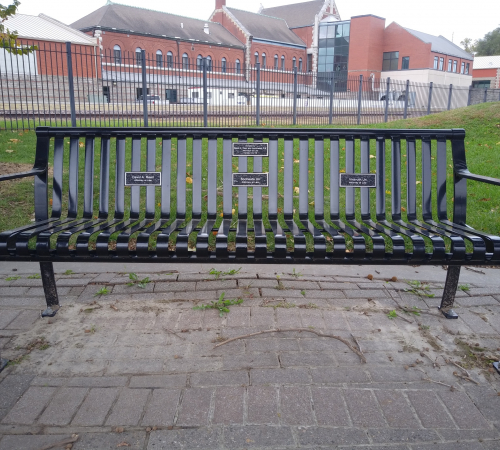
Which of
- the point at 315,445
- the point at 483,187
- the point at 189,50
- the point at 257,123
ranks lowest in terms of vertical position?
the point at 315,445

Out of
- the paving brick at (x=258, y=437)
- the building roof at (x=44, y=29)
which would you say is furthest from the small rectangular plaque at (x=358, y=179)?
the building roof at (x=44, y=29)

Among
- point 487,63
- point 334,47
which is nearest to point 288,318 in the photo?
point 334,47

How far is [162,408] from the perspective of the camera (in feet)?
7.31

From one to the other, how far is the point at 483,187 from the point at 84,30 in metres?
48.2

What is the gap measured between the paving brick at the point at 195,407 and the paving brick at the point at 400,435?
2.45 feet

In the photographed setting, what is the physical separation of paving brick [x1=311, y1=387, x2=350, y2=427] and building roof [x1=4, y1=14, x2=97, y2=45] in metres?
38.0

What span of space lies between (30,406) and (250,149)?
1963 mm

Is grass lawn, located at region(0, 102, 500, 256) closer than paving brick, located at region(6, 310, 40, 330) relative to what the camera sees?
No

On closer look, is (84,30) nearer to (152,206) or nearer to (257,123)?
(257,123)

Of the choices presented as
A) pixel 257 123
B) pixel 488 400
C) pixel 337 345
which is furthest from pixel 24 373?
pixel 257 123

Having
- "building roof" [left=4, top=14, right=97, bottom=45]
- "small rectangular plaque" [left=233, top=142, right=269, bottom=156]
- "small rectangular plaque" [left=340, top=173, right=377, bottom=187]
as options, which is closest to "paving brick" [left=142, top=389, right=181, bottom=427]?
"small rectangular plaque" [left=233, top=142, right=269, bottom=156]

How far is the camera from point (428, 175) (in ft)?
10.8

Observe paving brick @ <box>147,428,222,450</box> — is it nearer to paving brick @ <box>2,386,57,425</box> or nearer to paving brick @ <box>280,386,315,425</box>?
paving brick @ <box>280,386,315,425</box>

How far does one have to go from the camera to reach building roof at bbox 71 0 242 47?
47194 mm
